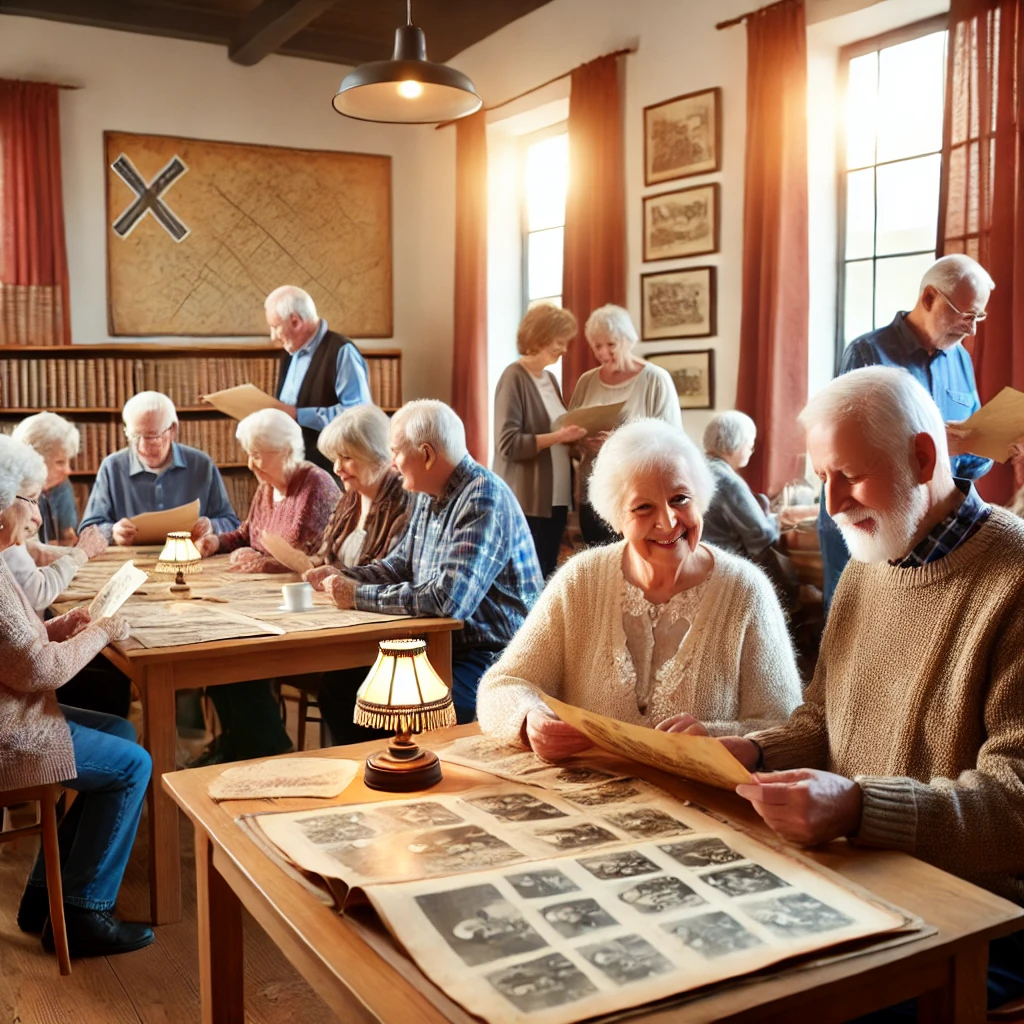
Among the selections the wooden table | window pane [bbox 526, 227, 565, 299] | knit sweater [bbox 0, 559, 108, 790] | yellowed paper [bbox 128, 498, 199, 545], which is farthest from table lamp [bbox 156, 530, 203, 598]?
window pane [bbox 526, 227, 565, 299]

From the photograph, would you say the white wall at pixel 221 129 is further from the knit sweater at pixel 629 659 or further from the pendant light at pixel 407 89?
the knit sweater at pixel 629 659

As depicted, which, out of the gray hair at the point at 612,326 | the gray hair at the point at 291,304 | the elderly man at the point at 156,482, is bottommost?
the elderly man at the point at 156,482

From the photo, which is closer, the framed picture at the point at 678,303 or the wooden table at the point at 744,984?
the wooden table at the point at 744,984

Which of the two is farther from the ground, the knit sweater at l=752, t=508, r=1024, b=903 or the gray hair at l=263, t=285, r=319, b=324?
the gray hair at l=263, t=285, r=319, b=324

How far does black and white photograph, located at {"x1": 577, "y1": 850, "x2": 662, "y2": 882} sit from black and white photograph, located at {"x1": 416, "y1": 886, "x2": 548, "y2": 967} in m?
0.13

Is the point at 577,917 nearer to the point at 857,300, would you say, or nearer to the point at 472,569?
the point at 472,569

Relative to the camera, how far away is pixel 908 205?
15.6ft

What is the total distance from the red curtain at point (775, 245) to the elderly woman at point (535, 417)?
0.87 m

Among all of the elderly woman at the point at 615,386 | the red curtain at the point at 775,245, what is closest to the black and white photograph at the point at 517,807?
the elderly woman at the point at 615,386

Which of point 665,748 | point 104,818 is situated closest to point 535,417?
point 104,818

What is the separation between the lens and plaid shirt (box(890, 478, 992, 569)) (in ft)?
4.91

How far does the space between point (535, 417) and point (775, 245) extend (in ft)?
4.30

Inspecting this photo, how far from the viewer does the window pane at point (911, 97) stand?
455cm

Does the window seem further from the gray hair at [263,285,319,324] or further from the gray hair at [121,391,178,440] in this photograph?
the gray hair at [121,391,178,440]
